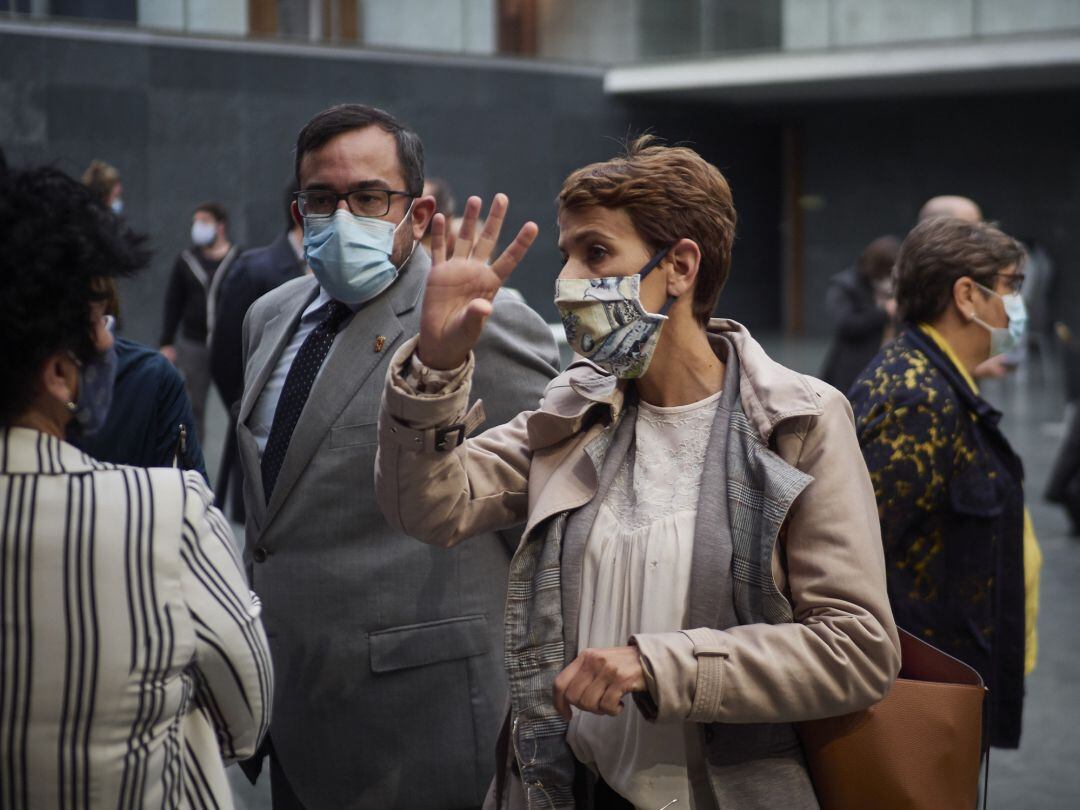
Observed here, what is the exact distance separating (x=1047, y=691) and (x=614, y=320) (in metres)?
Result: 3.85

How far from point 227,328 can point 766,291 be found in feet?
56.6

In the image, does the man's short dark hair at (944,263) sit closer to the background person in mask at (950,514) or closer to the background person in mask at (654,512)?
the background person in mask at (950,514)

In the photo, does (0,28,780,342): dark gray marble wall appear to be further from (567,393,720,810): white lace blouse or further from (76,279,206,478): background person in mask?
(567,393,720,810): white lace blouse

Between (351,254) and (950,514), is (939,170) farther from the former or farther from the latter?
(351,254)

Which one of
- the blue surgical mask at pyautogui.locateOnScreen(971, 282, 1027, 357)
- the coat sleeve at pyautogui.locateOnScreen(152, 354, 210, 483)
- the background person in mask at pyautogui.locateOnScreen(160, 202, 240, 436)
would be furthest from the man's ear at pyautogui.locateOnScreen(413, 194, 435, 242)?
the background person in mask at pyautogui.locateOnScreen(160, 202, 240, 436)

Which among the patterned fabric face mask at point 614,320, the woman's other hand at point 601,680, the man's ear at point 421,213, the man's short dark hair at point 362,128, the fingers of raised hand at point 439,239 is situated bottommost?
the woman's other hand at point 601,680

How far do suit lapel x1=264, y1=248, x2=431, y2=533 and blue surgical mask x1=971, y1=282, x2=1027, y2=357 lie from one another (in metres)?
1.56

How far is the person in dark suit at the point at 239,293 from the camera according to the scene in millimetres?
5344

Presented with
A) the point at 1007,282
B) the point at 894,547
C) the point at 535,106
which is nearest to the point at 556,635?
the point at 894,547

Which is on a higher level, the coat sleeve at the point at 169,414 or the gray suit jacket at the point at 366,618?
the coat sleeve at the point at 169,414

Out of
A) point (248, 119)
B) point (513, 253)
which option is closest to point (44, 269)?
point (513, 253)

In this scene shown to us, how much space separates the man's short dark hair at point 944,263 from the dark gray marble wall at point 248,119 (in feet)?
23.3

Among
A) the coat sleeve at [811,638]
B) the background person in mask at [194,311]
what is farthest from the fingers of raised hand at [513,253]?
the background person in mask at [194,311]

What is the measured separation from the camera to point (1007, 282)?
3.50 m
